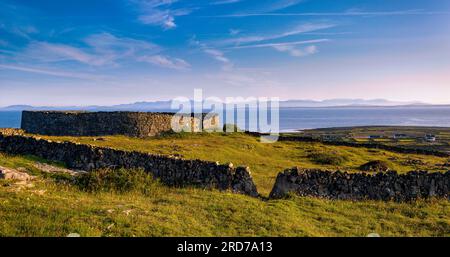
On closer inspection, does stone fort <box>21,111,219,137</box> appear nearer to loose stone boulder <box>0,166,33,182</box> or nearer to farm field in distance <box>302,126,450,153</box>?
loose stone boulder <box>0,166,33,182</box>

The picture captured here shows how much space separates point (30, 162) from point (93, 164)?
10.6 ft

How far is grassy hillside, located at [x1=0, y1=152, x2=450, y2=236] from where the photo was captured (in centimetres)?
1050

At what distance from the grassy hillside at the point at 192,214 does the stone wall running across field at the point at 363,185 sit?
0.98 metres

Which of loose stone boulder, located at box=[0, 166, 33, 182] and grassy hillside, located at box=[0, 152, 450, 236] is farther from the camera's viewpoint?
loose stone boulder, located at box=[0, 166, 33, 182]

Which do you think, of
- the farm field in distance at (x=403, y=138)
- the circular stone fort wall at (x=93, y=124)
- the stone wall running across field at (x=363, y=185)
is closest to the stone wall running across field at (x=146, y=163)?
the stone wall running across field at (x=363, y=185)

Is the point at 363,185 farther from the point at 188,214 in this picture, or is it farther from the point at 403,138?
the point at 403,138

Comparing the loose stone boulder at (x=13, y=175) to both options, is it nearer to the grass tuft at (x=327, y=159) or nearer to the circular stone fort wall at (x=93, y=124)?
the grass tuft at (x=327, y=159)

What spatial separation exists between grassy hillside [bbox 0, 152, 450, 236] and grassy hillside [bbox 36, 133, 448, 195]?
1191 cm

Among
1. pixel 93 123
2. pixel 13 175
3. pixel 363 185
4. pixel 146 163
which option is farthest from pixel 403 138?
pixel 13 175

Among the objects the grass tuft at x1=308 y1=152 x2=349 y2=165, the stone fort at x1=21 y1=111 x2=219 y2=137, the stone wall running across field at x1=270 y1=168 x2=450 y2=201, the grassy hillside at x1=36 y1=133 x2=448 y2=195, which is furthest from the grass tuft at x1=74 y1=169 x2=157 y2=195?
the stone fort at x1=21 y1=111 x2=219 y2=137

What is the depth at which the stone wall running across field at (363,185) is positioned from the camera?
17.1 m

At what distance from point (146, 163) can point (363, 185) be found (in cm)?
1136
